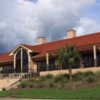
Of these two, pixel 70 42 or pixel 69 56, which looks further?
pixel 70 42

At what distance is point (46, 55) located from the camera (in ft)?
180

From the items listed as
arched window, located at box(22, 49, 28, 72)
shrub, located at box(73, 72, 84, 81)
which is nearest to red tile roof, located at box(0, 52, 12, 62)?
arched window, located at box(22, 49, 28, 72)

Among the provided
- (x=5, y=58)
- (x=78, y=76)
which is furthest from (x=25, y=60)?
(x=78, y=76)

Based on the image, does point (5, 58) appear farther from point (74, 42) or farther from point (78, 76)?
point (78, 76)

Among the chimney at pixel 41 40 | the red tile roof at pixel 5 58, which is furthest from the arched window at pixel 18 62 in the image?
the chimney at pixel 41 40

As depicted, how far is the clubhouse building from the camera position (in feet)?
167

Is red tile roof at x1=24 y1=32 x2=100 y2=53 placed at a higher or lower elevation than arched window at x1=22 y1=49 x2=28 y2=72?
higher

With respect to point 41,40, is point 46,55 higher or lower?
lower

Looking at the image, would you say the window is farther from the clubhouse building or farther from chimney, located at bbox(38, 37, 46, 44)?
chimney, located at bbox(38, 37, 46, 44)

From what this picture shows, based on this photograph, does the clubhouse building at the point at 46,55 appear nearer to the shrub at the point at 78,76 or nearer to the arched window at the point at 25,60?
the arched window at the point at 25,60

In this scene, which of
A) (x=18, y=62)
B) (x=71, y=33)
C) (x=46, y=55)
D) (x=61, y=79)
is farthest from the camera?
(x=18, y=62)

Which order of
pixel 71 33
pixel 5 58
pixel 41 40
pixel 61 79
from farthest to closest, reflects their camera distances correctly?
pixel 41 40 < pixel 5 58 < pixel 71 33 < pixel 61 79

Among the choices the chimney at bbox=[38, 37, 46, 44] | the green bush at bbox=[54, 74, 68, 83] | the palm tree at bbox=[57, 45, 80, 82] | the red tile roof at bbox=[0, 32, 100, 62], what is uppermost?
the chimney at bbox=[38, 37, 46, 44]

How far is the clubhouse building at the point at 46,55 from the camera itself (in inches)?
2000
